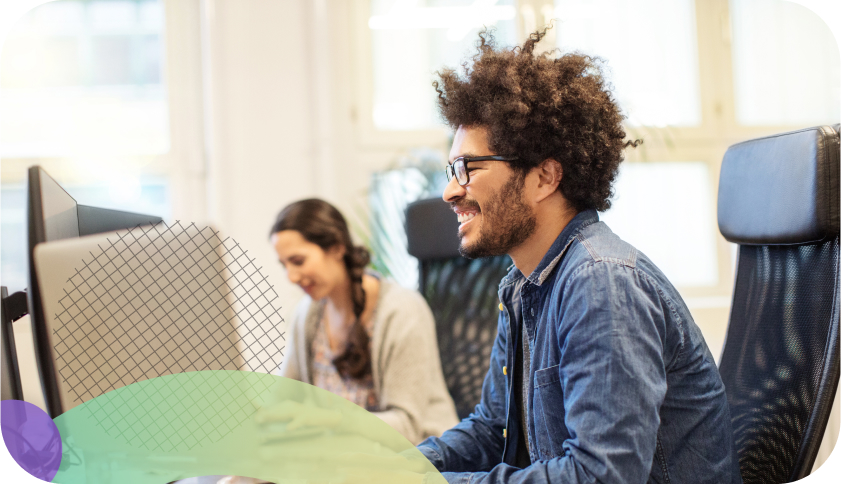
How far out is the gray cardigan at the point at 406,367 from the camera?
5.80 feet

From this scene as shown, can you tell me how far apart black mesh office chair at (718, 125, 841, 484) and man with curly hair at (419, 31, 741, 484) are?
0.16m

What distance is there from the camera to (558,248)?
939 mm

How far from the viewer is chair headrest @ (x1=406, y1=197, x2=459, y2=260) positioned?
6.13 ft

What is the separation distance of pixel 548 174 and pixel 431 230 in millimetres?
897

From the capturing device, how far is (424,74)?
104 inches

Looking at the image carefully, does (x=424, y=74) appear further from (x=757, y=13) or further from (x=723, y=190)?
(x=723, y=190)

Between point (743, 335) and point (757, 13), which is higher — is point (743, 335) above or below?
below

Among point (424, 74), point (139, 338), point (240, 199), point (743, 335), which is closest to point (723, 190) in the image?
point (743, 335)

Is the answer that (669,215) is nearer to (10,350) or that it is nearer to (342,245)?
(342,245)

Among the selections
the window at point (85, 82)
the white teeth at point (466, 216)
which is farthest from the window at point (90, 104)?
the white teeth at point (466, 216)

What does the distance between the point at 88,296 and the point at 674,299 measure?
29.5 inches

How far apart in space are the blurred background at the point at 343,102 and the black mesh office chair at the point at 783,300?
1456mm

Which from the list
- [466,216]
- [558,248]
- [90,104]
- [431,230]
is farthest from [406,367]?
[90,104]

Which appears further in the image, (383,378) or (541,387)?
(383,378)
